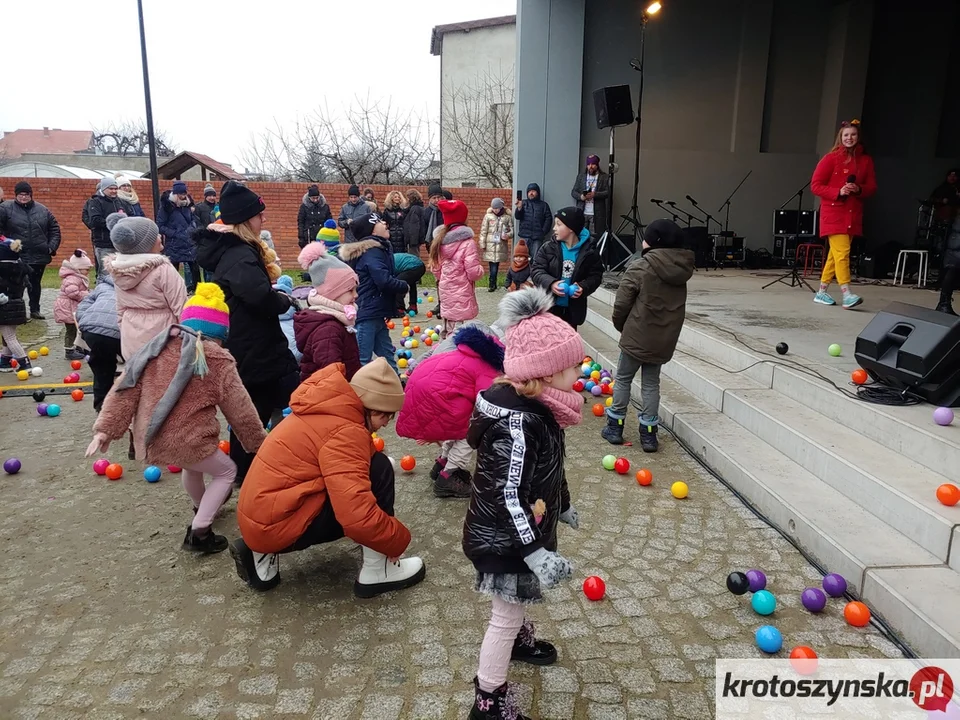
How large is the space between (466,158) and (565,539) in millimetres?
26234

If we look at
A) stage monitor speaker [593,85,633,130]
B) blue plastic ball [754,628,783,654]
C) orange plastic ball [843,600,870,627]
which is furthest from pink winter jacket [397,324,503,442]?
stage monitor speaker [593,85,633,130]

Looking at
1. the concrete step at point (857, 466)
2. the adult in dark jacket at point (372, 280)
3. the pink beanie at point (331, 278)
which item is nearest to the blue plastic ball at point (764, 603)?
the concrete step at point (857, 466)

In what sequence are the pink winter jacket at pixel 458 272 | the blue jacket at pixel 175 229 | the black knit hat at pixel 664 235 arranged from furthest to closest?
1. the blue jacket at pixel 175 229
2. the pink winter jacket at pixel 458 272
3. the black knit hat at pixel 664 235

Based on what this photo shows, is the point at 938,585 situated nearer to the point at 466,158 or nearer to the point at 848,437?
the point at 848,437

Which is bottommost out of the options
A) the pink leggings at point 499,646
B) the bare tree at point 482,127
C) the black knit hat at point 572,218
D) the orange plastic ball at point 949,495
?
the pink leggings at point 499,646

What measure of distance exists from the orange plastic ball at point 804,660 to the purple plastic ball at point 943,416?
200cm

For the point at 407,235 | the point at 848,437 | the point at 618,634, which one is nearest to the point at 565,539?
the point at 618,634

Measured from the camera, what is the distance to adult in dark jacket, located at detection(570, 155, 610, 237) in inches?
493

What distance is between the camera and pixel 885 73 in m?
14.0

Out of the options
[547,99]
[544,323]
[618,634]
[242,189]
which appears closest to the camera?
[544,323]

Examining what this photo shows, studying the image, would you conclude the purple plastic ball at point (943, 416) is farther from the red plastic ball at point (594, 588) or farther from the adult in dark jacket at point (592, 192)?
the adult in dark jacket at point (592, 192)

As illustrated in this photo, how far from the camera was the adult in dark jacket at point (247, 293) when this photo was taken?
12.9ft

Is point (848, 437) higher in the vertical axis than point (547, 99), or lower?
lower

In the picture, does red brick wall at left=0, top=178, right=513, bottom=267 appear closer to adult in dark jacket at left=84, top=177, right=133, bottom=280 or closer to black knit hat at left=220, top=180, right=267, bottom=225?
adult in dark jacket at left=84, top=177, right=133, bottom=280
